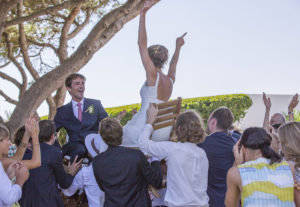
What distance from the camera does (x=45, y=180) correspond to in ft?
13.5

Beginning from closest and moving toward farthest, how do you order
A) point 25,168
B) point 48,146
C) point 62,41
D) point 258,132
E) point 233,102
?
point 258,132 < point 25,168 < point 48,146 < point 62,41 < point 233,102

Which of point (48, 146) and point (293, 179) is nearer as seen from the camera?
point (293, 179)

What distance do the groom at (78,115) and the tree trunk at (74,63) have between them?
181 inches

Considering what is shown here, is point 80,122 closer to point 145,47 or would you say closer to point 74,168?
point 74,168

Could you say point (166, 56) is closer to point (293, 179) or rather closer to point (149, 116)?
point (149, 116)

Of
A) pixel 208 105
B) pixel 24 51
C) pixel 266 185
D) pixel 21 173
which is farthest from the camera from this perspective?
pixel 208 105

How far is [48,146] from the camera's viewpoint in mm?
4195

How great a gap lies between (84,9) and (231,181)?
10521 millimetres

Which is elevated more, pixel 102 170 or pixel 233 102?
pixel 233 102

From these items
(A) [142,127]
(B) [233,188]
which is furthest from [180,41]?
(B) [233,188]

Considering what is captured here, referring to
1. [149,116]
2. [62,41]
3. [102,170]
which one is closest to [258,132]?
[149,116]

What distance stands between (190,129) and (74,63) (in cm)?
658

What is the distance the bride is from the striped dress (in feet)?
4.60

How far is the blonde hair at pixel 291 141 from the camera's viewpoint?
10.5ft
